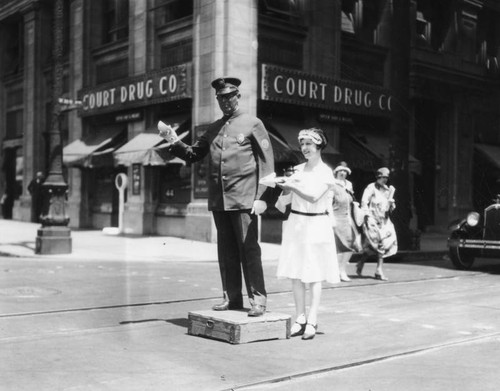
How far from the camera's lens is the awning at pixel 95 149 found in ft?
68.2

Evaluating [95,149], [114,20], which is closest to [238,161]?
[95,149]

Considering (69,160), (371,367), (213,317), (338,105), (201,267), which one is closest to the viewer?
(371,367)

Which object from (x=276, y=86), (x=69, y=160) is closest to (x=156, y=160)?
(x=276, y=86)

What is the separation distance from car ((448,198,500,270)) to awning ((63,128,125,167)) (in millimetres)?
10602

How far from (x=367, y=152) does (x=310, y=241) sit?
15131 mm

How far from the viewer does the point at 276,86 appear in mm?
18750

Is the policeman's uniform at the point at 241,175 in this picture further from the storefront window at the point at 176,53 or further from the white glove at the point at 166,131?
the storefront window at the point at 176,53

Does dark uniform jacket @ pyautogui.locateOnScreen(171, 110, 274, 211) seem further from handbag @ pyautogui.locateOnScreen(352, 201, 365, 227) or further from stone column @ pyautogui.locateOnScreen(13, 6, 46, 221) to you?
stone column @ pyautogui.locateOnScreen(13, 6, 46, 221)

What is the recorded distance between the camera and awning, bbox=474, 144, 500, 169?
26.0 m

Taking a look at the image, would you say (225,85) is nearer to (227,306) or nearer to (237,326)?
(227,306)

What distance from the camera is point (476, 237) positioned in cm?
1316

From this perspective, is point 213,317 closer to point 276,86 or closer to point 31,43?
point 276,86

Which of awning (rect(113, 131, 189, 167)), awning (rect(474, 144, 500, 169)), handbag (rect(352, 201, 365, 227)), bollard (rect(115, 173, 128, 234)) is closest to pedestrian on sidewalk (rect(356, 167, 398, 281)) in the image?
handbag (rect(352, 201, 365, 227))

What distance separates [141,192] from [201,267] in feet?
25.9
